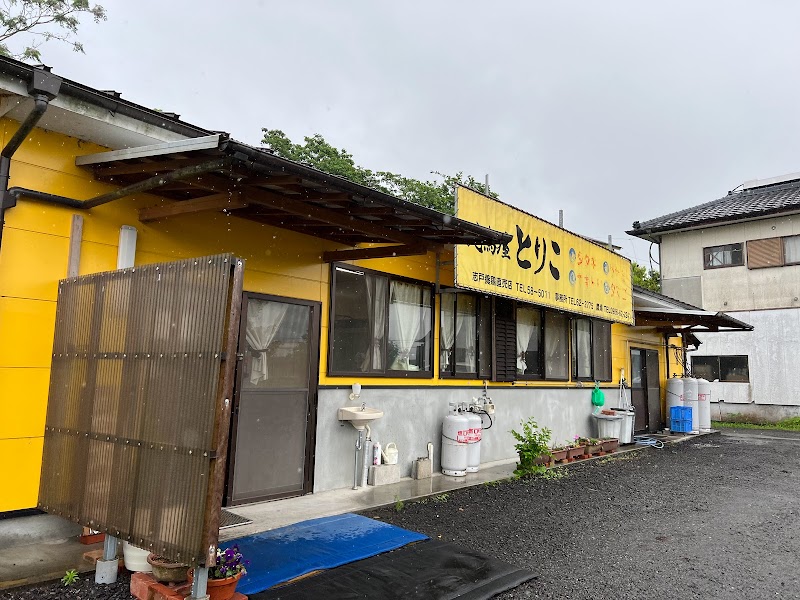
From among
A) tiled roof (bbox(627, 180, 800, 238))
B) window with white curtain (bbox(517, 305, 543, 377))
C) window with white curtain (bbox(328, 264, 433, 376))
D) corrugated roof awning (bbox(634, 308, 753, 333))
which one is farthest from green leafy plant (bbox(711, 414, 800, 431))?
window with white curtain (bbox(328, 264, 433, 376))

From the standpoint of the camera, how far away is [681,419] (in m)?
12.7

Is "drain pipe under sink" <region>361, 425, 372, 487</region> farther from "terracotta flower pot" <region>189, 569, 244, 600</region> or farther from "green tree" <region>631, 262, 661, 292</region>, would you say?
"green tree" <region>631, 262, 661, 292</region>

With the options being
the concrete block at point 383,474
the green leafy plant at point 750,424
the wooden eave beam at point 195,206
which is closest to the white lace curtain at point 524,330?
the concrete block at point 383,474

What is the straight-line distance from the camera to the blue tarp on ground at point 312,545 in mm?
3477

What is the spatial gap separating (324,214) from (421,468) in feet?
12.0

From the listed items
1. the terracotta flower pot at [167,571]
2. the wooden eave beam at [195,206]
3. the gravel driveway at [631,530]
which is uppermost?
the wooden eave beam at [195,206]

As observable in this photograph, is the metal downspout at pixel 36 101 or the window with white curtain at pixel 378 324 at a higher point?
the metal downspout at pixel 36 101

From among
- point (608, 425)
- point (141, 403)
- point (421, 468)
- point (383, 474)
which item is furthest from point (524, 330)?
point (141, 403)

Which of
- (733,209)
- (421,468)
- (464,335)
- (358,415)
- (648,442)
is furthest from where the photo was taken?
(733,209)

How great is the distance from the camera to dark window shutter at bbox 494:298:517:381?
8391 millimetres

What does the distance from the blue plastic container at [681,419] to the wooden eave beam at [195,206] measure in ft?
39.8

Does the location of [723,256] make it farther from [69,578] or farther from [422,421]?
[69,578]

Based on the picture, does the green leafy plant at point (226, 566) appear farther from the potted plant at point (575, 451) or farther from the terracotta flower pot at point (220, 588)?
the potted plant at point (575, 451)

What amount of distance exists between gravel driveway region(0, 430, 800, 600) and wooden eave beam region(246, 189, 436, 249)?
2643mm
